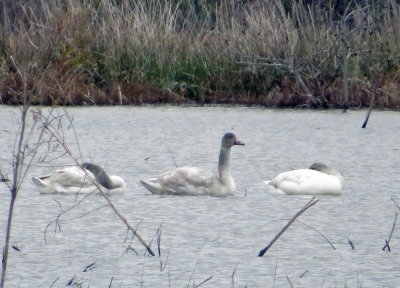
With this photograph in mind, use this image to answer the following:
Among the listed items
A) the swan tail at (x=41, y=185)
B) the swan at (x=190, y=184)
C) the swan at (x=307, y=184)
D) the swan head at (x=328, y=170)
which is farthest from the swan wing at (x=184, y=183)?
the swan head at (x=328, y=170)

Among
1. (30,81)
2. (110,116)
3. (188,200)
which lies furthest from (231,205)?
(30,81)

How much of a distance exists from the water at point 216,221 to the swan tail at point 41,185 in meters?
0.09

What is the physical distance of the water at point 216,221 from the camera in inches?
207

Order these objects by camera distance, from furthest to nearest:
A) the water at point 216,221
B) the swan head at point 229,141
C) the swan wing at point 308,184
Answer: the swan head at point 229,141, the swan wing at point 308,184, the water at point 216,221

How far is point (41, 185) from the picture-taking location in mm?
7859

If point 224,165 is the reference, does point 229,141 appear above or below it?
above

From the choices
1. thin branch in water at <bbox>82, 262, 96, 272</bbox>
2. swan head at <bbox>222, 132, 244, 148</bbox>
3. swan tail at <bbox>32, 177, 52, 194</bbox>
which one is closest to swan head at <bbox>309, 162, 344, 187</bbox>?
swan head at <bbox>222, 132, 244, 148</bbox>

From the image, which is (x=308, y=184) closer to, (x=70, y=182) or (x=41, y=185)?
(x=70, y=182)

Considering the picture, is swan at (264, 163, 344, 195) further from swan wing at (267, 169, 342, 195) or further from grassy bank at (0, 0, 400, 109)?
grassy bank at (0, 0, 400, 109)

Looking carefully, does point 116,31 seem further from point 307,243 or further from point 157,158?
point 307,243

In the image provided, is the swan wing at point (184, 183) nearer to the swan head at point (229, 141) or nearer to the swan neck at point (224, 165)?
the swan neck at point (224, 165)

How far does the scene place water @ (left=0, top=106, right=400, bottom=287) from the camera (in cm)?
525

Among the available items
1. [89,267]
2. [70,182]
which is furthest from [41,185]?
[89,267]

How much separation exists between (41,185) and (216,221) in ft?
5.63
